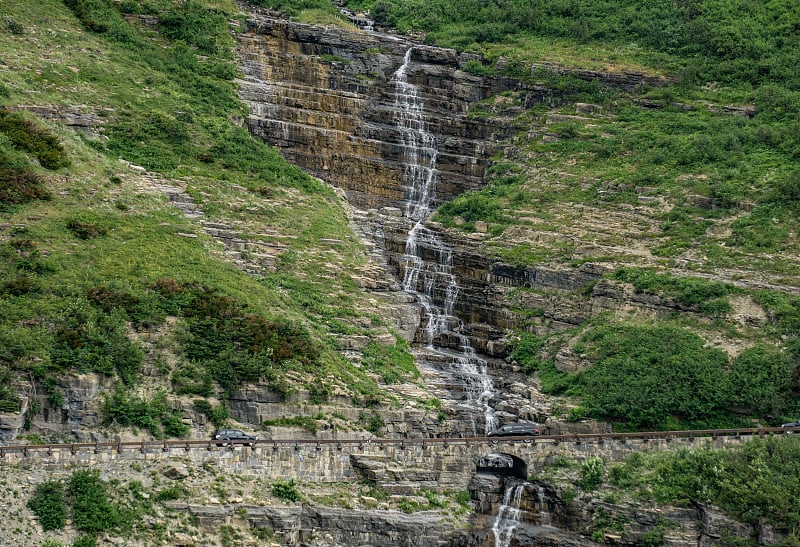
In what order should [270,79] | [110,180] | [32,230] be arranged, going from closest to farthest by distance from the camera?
[32,230]
[110,180]
[270,79]

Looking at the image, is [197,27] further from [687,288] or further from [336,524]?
[336,524]

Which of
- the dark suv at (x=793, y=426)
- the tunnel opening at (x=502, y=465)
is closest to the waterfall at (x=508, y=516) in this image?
the tunnel opening at (x=502, y=465)

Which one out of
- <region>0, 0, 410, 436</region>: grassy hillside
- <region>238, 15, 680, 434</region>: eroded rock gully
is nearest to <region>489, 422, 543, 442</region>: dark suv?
<region>238, 15, 680, 434</region>: eroded rock gully

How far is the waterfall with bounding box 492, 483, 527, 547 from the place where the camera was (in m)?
63.5

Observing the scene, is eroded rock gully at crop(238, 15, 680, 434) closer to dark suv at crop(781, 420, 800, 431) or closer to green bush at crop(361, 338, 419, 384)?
green bush at crop(361, 338, 419, 384)

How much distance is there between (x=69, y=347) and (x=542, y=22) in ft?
230

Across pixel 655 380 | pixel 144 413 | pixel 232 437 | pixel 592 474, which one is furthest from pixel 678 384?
pixel 144 413

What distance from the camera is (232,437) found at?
203 feet

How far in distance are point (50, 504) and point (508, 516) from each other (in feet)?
85.0

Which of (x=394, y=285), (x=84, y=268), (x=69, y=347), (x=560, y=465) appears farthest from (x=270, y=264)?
(x=560, y=465)

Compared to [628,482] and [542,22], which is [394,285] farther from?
[542,22]

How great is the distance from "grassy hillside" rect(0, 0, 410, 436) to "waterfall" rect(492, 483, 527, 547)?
33.4 ft

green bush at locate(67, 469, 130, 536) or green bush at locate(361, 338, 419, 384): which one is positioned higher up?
green bush at locate(361, 338, 419, 384)

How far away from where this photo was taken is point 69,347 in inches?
2392
